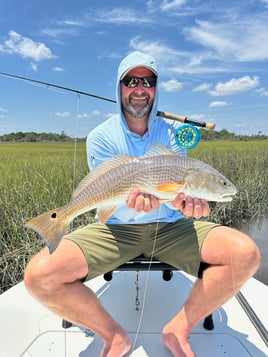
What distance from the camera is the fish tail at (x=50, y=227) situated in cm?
182

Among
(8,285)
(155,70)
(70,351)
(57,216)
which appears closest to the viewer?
(57,216)

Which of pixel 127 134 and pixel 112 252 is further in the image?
pixel 127 134

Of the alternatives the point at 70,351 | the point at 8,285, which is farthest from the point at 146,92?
the point at 8,285

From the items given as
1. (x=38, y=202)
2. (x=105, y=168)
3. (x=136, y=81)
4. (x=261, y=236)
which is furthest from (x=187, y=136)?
(x=261, y=236)

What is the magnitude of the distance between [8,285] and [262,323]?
8.94ft

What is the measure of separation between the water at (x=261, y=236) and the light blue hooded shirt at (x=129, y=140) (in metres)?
3.06

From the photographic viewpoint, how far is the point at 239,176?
784cm

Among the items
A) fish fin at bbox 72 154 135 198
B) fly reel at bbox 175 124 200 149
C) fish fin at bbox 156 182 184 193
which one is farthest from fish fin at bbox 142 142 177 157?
fly reel at bbox 175 124 200 149

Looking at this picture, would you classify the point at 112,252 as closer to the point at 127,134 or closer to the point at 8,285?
the point at 127,134

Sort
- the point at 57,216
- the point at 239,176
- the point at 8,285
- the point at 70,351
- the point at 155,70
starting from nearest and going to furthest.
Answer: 1. the point at 57,216
2. the point at 70,351
3. the point at 155,70
4. the point at 8,285
5. the point at 239,176

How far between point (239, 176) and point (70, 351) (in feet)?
Answer: 21.2

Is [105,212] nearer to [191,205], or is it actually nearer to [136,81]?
[191,205]

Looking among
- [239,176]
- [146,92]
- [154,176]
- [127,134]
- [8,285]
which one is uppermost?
[146,92]

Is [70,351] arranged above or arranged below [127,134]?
below
